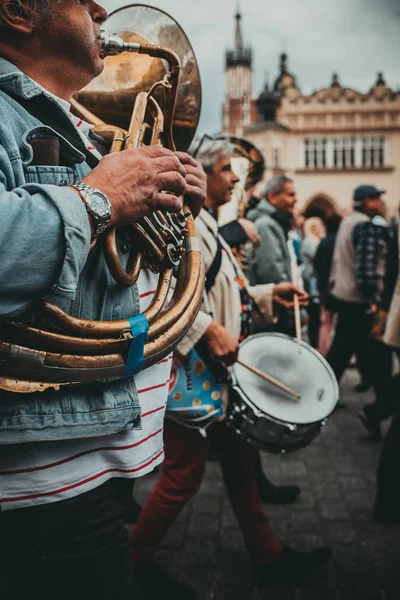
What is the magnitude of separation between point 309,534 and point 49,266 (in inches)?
104

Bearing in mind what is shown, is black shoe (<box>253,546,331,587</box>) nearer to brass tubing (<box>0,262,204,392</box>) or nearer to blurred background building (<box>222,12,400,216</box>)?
brass tubing (<box>0,262,204,392</box>)

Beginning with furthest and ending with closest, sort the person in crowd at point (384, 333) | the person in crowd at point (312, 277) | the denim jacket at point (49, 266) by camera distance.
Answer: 1. the person in crowd at point (312, 277)
2. the person in crowd at point (384, 333)
3. the denim jacket at point (49, 266)

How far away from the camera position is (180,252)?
1655 mm

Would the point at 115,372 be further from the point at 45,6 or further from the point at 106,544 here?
the point at 45,6

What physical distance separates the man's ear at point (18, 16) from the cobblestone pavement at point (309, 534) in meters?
2.38

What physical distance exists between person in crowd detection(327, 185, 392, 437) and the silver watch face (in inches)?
175

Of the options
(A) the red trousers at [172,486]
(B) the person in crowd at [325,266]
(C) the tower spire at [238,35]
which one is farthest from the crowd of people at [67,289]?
(C) the tower spire at [238,35]

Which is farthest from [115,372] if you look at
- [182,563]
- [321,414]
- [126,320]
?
[182,563]

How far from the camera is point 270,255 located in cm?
464

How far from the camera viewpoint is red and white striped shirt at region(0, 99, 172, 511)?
1370mm

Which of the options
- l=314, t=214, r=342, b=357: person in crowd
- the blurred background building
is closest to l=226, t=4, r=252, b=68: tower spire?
the blurred background building

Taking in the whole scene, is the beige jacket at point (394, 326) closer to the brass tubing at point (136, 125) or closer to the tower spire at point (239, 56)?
the brass tubing at point (136, 125)

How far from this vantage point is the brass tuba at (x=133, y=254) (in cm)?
124

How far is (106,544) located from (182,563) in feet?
5.41
